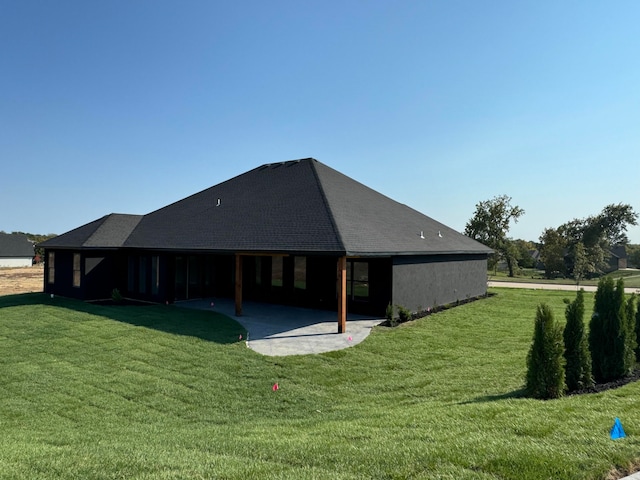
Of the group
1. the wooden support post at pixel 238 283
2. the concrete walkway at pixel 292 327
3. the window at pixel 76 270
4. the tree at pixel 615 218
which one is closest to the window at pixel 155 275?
the concrete walkway at pixel 292 327

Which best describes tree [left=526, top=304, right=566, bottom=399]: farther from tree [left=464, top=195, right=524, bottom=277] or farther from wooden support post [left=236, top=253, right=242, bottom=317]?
tree [left=464, top=195, right=524, bottom=277]

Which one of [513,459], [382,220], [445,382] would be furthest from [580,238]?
[513,459]

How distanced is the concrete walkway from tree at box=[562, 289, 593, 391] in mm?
→ 5375

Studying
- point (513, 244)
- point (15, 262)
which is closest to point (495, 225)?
point (513, 244)

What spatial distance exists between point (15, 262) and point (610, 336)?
8201 cm

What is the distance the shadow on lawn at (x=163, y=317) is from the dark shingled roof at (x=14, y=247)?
58266 millimetres

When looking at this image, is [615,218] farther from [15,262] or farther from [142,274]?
[15,262]

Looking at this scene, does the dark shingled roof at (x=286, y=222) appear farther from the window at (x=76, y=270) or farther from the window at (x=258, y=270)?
the window at (x=258, y=270)

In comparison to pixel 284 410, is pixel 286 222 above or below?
above

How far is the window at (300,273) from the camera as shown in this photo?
16625mm

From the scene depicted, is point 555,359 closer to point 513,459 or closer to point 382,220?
point 513,459

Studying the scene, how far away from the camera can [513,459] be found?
3721 mm

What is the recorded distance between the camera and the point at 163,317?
47.0 ft

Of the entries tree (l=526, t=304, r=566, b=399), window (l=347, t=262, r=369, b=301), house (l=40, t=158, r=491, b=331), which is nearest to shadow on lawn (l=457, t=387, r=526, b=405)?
tree (l=526, t=304, r=566, b=399)
